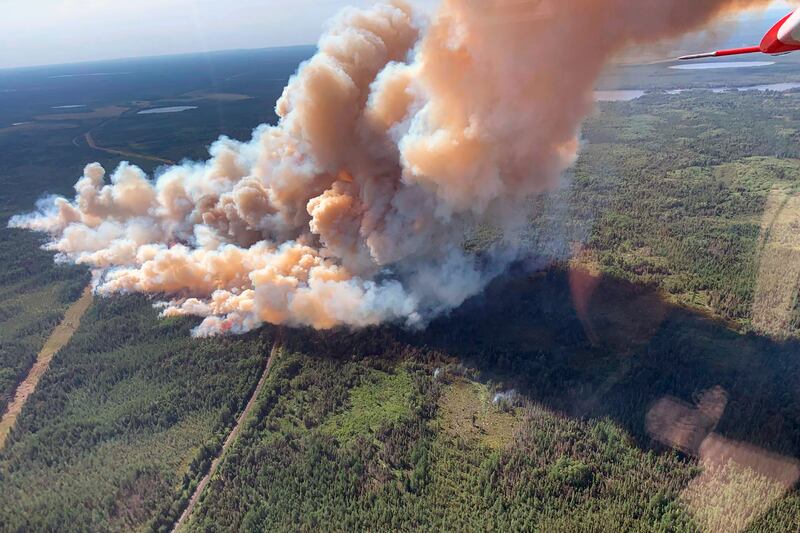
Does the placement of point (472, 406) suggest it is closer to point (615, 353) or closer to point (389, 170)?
point (615, 353)

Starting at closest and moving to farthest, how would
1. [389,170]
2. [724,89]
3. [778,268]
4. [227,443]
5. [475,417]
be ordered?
[227,443] < [475,417] < [389,170] < [778,268] < [724,89]

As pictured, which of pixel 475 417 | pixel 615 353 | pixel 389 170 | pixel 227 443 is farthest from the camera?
pixel 389 170

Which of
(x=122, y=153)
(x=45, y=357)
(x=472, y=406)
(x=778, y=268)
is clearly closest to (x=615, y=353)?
(x=472, y=406)

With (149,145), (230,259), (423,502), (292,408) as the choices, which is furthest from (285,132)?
(149,145)

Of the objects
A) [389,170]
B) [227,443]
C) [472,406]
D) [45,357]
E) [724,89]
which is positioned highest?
[389,170]

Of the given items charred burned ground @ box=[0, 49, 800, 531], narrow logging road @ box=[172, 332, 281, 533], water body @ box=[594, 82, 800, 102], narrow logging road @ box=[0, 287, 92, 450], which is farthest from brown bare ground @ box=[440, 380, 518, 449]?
water body @ box=[594, 82, 800, 102]

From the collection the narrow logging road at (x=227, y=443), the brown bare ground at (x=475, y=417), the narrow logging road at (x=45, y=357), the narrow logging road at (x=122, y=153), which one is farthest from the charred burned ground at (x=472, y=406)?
the narrow logging road at (x=122, y=153)

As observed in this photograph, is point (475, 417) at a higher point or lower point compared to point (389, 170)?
lower
